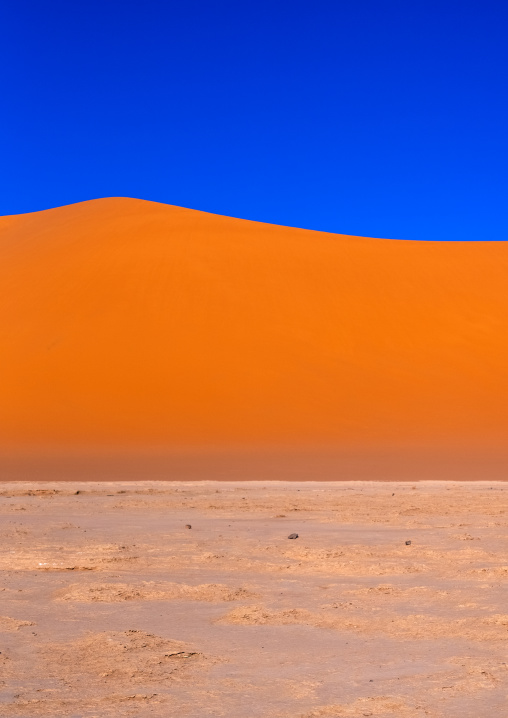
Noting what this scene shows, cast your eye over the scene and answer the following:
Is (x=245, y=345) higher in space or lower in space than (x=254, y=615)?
higher

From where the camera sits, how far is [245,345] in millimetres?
27000

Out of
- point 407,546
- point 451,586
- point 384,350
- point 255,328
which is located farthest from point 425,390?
point 451,586

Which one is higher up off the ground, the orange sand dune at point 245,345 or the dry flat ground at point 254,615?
the orange sand dune at point 245,345

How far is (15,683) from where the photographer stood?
376 centimetres

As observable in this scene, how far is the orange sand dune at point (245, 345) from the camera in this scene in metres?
21.2

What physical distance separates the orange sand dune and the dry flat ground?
29.1 ft

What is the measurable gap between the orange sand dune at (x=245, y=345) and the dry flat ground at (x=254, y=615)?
8.88m

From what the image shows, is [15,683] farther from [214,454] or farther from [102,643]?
[214,454]

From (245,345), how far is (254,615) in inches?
864

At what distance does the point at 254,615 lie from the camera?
203 inches

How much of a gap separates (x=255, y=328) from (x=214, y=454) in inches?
351

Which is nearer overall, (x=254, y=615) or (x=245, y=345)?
(x=254, y=615)

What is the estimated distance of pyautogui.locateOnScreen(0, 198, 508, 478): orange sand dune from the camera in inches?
837

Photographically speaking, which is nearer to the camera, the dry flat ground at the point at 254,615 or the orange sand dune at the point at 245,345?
the dry flat ground at the point at 254,615
